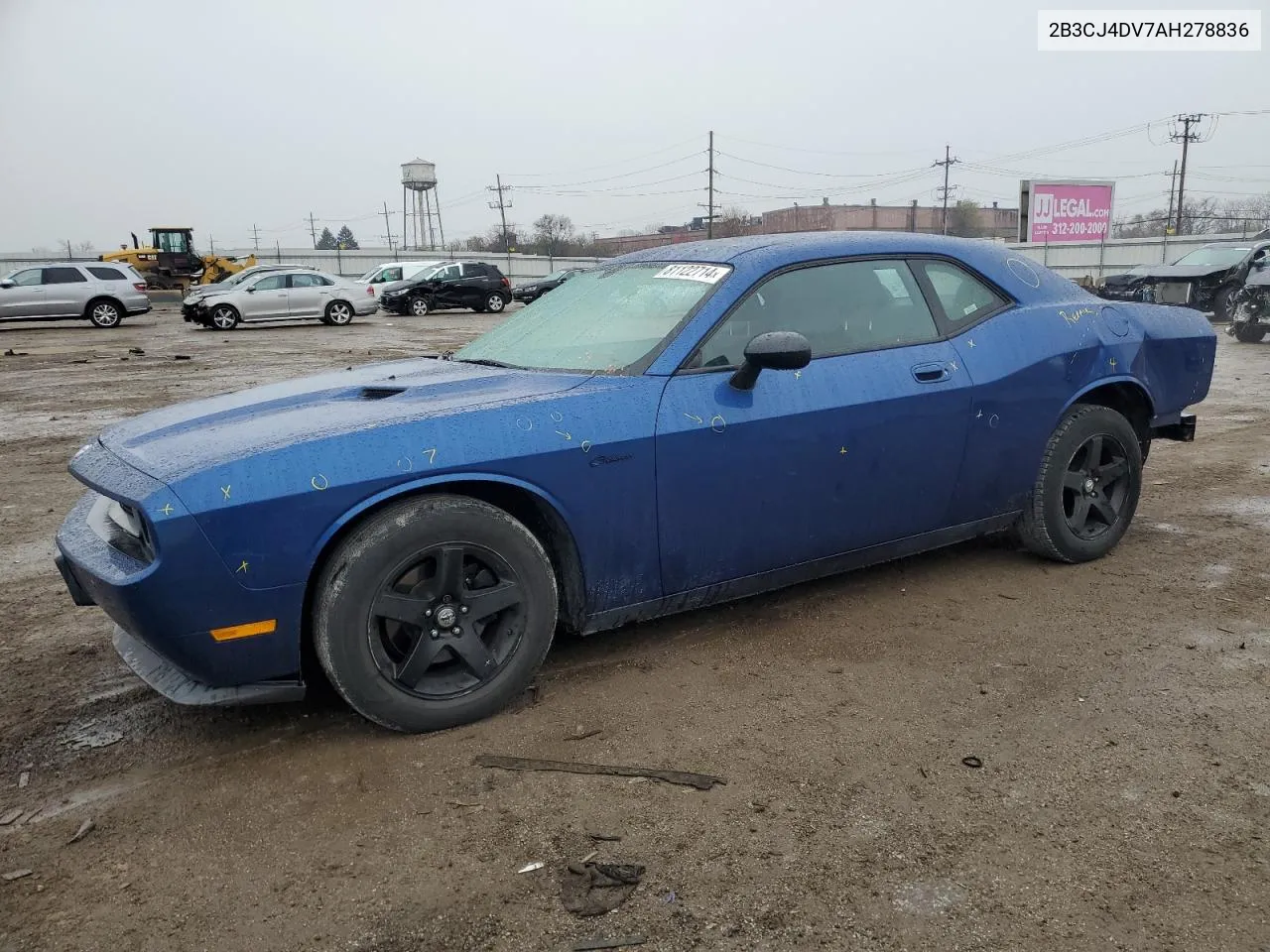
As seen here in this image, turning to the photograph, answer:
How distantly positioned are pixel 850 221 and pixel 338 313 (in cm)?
2939

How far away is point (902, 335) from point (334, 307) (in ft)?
72.2

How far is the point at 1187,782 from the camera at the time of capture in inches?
97.1

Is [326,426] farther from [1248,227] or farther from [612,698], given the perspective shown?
[1248,227]

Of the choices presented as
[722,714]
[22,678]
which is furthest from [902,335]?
[22,678]

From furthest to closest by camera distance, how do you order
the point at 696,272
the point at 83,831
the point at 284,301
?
the point at 284,301 → the point at 696,272 → the point at 83,831

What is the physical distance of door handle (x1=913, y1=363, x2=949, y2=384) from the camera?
3.55 meters

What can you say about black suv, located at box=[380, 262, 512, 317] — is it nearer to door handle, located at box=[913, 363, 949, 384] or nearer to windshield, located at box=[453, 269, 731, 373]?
windshield, located at box=[453, 269, 731, 373]

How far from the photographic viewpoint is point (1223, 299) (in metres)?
16.8

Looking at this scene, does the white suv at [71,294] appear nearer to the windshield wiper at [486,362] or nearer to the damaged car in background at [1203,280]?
the damaged car in background at [1203,280]

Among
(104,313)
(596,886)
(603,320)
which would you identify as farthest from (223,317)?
(596,886)

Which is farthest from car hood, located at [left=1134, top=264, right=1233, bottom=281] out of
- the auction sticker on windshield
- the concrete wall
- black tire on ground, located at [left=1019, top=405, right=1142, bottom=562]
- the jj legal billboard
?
the jj legal billboard

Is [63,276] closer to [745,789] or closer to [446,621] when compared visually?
[446,621]

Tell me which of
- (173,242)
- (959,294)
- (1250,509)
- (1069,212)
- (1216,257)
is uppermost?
(1069,212)

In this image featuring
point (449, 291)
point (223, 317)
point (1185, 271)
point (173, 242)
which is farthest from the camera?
point (173, 242)
